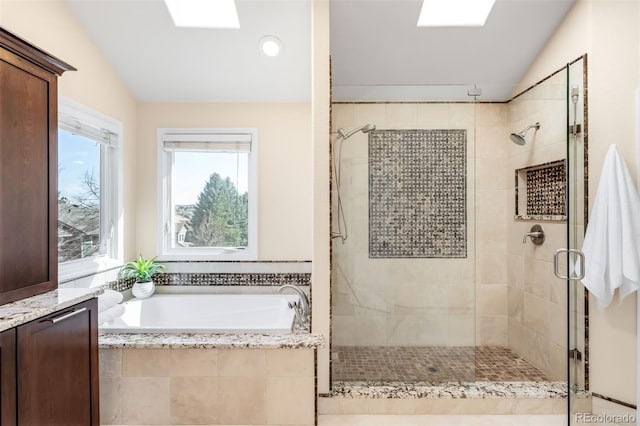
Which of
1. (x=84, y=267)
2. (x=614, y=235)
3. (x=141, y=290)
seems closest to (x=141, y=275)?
(x=141, y=290)

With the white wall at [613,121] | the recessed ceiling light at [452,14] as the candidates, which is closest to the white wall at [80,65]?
the recessed ceiling light at [452,14]

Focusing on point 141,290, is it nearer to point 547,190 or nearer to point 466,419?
point 466,419

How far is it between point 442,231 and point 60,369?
6.81 ft

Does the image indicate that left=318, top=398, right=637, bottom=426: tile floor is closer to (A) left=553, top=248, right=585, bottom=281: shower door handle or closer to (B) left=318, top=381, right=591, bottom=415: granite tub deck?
(B) left=318, top=381, right=591, bottom=415: granite tub deck

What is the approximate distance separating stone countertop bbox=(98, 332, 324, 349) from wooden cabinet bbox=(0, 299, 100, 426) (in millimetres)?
210

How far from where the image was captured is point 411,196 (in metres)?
2.36

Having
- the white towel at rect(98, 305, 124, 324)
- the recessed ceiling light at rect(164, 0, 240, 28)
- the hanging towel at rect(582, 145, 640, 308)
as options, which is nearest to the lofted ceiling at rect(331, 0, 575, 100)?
the recessed ceiling light at rect(164, 0, 240, 28)

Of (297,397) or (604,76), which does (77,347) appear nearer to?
(297,397)

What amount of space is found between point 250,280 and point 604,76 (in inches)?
109

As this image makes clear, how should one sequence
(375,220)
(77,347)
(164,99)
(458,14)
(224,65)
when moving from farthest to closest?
(164,99)
(224,65)
(458,14)
(375,220)
(77,347)

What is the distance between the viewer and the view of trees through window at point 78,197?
2.52 metres

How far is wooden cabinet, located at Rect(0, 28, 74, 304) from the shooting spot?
5.13 ft

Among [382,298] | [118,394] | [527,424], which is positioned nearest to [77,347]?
[118,394]

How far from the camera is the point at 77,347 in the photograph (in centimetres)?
172
